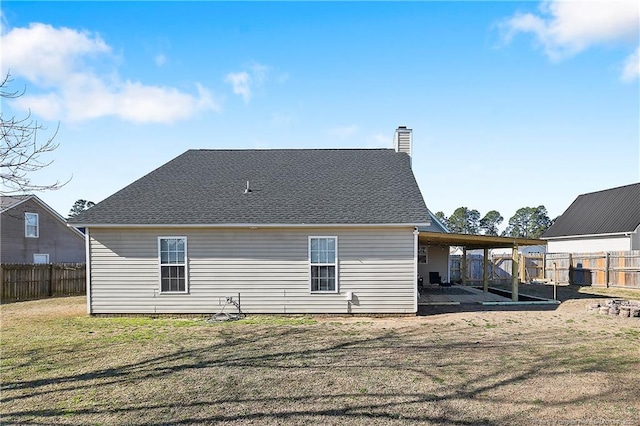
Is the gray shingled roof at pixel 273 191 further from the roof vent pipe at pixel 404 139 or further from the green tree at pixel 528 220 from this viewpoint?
the green tree at pixel 528 220

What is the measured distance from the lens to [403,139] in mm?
16938

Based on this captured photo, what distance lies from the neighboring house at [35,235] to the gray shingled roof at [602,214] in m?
31.0

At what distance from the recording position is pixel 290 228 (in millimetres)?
11922

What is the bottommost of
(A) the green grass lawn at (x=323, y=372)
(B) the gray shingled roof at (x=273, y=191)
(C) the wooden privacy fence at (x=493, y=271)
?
(C) the wooden privacy fence at (x=493, y=271)

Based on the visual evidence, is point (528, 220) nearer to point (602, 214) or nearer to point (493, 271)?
point (602, 214)

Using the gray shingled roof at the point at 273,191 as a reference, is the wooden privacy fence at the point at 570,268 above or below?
below

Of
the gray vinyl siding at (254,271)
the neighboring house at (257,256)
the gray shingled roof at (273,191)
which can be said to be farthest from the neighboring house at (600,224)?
the gray vinyl siding at (254,271)

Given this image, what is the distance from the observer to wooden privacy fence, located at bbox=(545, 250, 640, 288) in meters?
20.0

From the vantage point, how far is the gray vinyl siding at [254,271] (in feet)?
38.7

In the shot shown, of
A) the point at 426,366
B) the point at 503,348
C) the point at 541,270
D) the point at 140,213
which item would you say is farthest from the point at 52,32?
the point at 541,270

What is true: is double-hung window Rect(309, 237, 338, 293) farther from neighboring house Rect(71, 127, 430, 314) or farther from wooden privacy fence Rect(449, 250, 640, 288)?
wooden privacy fence Rect(449, 250, 640, 288)

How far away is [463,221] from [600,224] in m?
62.5

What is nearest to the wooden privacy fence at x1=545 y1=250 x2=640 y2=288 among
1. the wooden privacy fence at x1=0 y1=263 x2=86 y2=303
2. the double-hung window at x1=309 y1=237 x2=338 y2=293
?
the double-hung window at x1=309 y1=237 x2=338 y2=293

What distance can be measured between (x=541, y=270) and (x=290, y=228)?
20.2m
